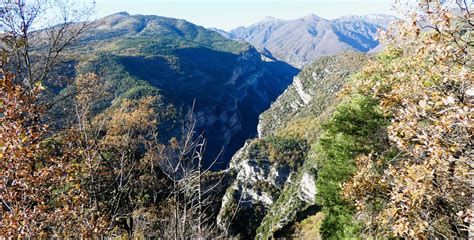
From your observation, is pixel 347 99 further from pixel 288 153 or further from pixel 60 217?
pixel 288 153

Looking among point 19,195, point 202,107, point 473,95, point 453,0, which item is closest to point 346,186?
point 473,95

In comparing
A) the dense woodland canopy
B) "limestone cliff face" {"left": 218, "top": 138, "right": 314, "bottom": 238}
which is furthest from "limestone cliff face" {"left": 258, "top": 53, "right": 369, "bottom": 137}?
the dense woodland canopy

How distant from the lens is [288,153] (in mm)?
96688

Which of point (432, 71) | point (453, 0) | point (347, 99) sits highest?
point (453, 0)

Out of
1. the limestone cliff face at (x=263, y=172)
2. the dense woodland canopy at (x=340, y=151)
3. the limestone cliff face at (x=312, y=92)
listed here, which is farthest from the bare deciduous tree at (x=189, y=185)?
the limestone cliff face at (x=312, y=92)

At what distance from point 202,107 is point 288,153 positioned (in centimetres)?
8772

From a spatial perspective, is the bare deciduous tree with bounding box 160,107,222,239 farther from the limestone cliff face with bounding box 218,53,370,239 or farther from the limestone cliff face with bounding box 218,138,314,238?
the limestone cliff face with bounding box 218,138,314,238

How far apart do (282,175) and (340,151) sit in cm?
7561

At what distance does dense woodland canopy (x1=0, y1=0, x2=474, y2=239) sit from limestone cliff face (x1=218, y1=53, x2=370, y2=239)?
783 inches

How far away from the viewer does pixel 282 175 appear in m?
93.9

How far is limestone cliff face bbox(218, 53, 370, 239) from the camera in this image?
70131 mm

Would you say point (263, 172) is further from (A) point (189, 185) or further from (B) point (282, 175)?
(A) point (189, 185)

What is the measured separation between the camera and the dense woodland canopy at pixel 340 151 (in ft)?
20.1

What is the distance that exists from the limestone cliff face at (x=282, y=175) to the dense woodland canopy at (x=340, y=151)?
19.9 m
